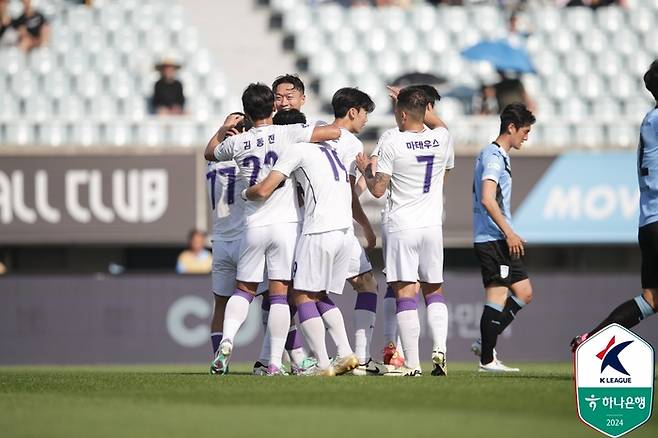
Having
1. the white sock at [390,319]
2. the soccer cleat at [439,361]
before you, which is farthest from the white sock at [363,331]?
the soccer cleat at [439,361]

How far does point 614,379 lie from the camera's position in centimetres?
764

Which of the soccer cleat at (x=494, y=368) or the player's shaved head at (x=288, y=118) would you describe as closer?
the player's shaved head at (x=288, y=118)

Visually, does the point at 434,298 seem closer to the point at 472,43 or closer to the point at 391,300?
the point at 391,300

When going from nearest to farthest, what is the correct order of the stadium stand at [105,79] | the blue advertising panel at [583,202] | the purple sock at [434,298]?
the purple sock at [434,298] < the blue advertising panel at [583,202] < the stadium stand at [105,79]

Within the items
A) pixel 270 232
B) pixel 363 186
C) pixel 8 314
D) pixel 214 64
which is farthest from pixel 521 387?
pixel 214 64

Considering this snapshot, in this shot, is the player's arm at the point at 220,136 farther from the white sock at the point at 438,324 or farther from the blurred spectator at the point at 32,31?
the blurred spectator at the point at 32,31

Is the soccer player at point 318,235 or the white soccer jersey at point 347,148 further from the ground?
the white soccer jersey at point 347,148

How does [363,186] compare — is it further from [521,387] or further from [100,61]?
[100,61]

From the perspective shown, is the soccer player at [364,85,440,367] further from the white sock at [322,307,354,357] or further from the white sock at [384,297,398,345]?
the white sock at [322,307,354,357]

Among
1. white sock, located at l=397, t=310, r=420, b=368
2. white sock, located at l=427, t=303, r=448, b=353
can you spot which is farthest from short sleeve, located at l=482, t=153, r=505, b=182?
white sock, located at l=397, t=310, r=420, b=368

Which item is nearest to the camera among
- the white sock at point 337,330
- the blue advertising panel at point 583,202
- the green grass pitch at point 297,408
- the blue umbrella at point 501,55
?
the green grass pitch at point 297,408

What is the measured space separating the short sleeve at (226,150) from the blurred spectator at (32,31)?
1236cm

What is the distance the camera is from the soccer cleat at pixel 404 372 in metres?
10.6

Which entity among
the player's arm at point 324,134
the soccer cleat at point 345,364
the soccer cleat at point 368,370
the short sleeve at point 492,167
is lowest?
the soccer cleat at point 368,370
